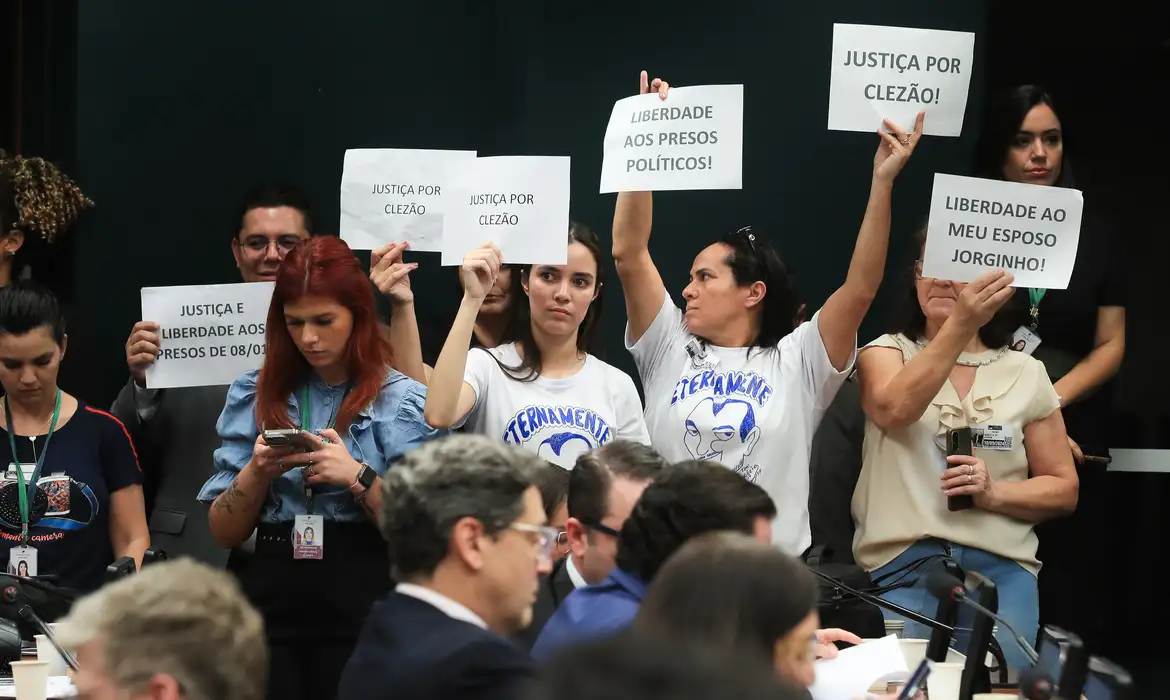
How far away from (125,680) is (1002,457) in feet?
10.8

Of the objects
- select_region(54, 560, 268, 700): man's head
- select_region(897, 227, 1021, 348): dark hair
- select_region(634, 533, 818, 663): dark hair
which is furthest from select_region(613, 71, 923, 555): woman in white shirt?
select_region(54, 560, 268, 700): man's head

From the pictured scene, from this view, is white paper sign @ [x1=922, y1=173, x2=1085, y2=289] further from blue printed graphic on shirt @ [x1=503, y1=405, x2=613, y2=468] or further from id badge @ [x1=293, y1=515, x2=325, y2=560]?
id badge @ [x1=293, y1=515, x2=325, y2=560]

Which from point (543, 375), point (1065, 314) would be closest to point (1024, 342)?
point (1065, 314)

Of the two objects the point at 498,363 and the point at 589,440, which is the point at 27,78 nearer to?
the point at 498,363

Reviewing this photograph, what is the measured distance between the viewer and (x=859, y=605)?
3975 mm

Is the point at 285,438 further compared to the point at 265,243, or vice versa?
the point at 265,243

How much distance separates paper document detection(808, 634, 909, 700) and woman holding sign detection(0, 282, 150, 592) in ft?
7.74

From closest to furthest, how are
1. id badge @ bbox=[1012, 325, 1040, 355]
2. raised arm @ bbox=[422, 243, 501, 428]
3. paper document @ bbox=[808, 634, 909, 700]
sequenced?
paper document @ bbox=[808, 634, 909, 700] → raised arm @ bbox=[422, 243, 501, 428] → id badge @ bbox=[1012, 325, 1040, 355]

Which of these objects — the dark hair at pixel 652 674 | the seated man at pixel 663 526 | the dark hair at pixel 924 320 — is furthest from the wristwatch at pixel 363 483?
the dark hair at pixel 652 674

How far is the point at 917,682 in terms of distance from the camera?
2.79 metres

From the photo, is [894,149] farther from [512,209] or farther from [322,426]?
[322,426]

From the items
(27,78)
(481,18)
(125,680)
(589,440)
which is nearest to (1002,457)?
(589,440)

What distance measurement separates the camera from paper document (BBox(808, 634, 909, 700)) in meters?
2.94

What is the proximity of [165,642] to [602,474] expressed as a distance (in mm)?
1371
